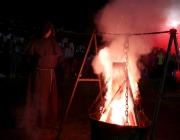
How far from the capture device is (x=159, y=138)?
646cm

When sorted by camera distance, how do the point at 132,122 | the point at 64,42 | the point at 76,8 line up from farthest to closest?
the point at 76,8
the point at 64,42
the point at 132,122

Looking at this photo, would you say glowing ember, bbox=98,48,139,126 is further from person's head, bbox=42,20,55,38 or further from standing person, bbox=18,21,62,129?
person's head, bbox=42,20,55,38

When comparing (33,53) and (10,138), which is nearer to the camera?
(10,138)

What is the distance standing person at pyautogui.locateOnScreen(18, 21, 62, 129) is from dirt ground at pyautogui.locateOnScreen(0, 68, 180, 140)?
22 cm

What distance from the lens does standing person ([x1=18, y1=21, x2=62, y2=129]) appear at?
6.22 m

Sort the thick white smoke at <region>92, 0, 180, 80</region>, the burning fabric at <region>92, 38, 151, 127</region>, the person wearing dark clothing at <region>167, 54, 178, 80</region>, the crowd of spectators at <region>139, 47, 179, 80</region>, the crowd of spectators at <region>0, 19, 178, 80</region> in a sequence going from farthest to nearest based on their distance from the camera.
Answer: the person wearing dark clothing at <region>167, 54, 178, 80</region> < the crowd of spectators at <region>139, 47, 179, 80</region> < the crowd of spectators at <region>0, 19, 178, 80</region> < the thick white smoke at <region>92, 0, 180, 80</region> < the burning fabric at <region>92, 38, 151, 127</region>

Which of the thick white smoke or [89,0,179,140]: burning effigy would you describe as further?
the thick white smoke

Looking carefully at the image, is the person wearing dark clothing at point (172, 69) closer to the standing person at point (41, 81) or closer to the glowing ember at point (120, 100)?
the standing person at point (41, 81)

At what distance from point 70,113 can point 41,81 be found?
2021 mm

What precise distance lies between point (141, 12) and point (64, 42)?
28.6 ft

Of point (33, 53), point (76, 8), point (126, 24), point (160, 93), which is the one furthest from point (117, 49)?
point (76, 8)

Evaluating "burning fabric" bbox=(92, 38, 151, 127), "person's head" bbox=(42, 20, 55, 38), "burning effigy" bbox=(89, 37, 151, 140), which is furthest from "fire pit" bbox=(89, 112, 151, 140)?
"person's head" bbox=(42, 20, 55, 38)

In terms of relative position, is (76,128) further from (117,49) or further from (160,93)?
(160,93)

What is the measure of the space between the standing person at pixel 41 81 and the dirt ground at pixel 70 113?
22 centimetres
